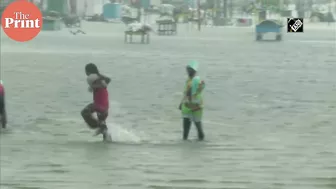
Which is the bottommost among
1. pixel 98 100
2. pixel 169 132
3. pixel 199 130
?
pixel 169 132

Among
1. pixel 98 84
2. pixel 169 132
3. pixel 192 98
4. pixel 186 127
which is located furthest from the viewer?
pixel 169 132

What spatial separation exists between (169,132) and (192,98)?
55.6 inches

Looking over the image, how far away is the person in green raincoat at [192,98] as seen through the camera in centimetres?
1141

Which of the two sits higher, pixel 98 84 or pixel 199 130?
pixel 98 84

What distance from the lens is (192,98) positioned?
11.5m

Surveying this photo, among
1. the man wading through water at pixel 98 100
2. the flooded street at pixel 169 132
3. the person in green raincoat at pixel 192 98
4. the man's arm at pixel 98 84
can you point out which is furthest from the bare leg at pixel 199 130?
the man's arm at pixel 98 84

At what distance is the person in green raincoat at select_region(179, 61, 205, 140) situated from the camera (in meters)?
11.4

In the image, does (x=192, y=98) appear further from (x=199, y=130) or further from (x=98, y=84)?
(x=98, y=84)

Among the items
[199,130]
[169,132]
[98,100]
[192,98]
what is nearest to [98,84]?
[98,100]

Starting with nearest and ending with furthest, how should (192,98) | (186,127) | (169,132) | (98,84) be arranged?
1. (192,98)
2. (98,84)
3. (186,127)
4. (169,132)

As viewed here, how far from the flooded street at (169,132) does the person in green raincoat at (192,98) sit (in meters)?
0.29

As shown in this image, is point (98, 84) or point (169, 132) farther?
point (169, 132)

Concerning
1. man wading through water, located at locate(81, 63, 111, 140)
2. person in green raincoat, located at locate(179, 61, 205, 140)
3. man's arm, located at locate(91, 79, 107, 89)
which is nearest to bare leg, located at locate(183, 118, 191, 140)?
person in green raincoat, located at locate(179, 61, 205, 140)

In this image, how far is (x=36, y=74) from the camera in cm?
2420
